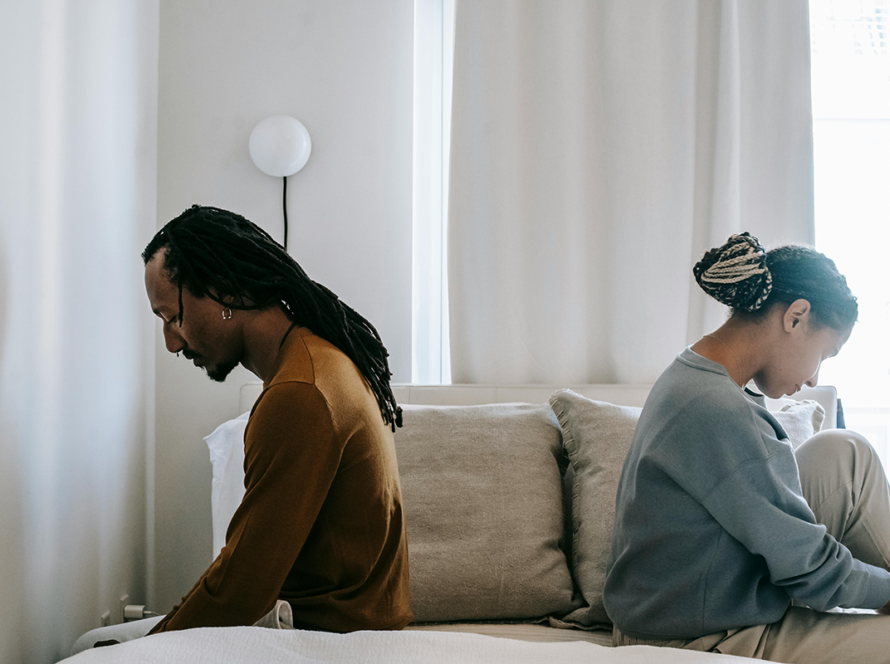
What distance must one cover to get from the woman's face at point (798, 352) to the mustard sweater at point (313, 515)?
71 cm

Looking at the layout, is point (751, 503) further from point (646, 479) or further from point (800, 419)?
point (800, 419)

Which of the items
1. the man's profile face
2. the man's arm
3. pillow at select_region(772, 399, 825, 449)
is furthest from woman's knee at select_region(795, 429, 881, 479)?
the man's profile face

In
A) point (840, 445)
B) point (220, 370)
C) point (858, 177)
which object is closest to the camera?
point (220, 370)

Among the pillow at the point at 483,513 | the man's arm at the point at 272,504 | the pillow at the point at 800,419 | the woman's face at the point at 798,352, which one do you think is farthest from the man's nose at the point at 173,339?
the pillow at the point at 800,419

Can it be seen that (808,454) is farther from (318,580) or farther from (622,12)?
(622,12)

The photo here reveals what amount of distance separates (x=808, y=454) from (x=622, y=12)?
1.46 m

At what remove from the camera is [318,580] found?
42.9 inches

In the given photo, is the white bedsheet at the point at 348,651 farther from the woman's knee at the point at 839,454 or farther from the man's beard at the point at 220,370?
the woman's knee at the point at 839,454

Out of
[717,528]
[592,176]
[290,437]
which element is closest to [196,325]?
[290,437]

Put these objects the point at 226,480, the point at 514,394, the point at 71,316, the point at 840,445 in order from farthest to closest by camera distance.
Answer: the point at 514,394 → the point at 226,480 → the point at 71,316 → the point at 840,445

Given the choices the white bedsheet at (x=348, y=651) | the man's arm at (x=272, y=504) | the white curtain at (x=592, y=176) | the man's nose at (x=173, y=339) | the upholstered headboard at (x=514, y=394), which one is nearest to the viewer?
the white bedsheet at (x=348, y=651)

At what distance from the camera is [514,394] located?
210cm

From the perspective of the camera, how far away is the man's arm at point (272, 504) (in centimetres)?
99

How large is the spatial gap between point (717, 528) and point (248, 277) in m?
0.87
